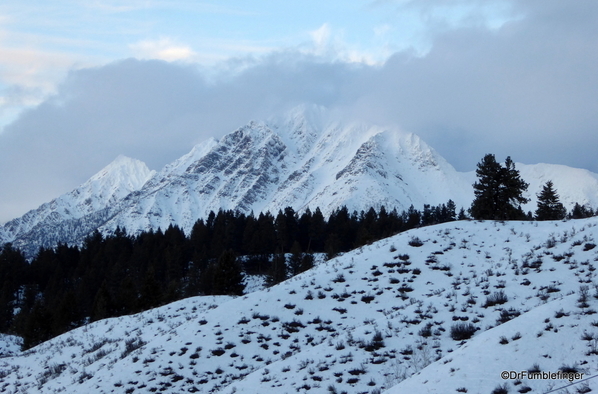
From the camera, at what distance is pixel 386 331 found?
52.9 feet

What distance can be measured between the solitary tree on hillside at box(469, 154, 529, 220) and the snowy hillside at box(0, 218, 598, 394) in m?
16.7

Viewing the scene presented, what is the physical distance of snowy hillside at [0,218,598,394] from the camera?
11609mm

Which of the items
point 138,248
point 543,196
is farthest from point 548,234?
point 138,248

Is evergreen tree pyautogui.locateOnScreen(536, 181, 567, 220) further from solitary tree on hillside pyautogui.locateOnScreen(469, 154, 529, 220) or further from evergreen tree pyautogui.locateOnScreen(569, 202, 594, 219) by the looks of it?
solitary tree on hillside pyautogui.locateOnScreen(469, 154, 529, 220)

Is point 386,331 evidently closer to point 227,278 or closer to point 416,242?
point 416,242

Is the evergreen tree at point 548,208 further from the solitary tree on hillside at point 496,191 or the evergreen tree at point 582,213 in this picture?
the solitary tree on hillside at point 496,191

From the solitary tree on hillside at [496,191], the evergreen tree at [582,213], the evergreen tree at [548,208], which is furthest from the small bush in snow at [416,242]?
the evergreen tree at [548,208]

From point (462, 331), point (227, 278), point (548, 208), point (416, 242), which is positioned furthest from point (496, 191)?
point (462, 331)

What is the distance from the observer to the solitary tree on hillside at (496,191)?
151ft

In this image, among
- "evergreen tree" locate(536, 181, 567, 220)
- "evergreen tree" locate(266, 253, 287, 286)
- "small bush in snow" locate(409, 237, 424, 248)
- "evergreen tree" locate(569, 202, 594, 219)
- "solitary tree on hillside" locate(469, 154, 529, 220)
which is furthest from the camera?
"evergreen tree" locate(536, 181, 567, 220)

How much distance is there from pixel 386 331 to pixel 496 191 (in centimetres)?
3482

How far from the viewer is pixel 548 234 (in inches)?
1053

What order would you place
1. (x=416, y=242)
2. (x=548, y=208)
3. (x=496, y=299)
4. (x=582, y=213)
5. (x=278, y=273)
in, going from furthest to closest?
(x=548, y=208) < (x=278, y=273) < (x=582, y=213) < (x=416, y=242) < (x=496, y=299)

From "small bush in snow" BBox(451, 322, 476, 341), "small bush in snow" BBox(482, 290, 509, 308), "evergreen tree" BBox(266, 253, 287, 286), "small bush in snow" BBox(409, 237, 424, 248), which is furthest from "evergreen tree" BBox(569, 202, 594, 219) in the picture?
"evergreen tree" BBox(266, 253, 287, 286)
